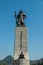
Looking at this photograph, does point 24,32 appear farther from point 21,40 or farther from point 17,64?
point 17,64

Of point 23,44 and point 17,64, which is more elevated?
point 23,44

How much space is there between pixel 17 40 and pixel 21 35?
0.86 m

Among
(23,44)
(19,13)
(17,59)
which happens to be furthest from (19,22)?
(17,59)

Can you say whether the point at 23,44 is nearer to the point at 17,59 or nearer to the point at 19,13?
the point at 17,59

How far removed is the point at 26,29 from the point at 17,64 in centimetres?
480

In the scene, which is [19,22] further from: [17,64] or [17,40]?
[17,64]

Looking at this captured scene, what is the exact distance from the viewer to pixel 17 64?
2725 centimetres

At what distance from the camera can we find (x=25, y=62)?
1070 inches

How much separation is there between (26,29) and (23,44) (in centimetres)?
204

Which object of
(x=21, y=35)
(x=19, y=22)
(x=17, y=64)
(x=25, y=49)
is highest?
(x=19, y=22)

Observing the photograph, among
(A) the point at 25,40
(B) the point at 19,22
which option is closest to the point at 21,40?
(A) the point at 25,40

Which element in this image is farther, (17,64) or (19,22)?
(19,22)

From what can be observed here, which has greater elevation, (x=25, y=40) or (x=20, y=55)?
(x=25, y=40)

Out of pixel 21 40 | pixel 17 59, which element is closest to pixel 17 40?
pixel 21 40
